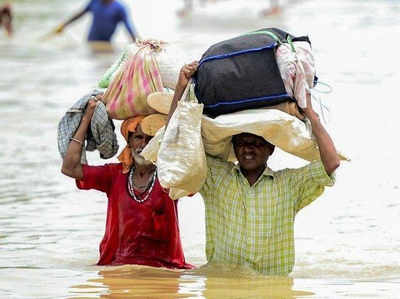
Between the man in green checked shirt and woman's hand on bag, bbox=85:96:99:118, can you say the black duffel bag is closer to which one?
the man in green checked shirt

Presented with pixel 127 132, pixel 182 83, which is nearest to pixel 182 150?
pixel 182 83

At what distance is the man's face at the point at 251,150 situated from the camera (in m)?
5.77

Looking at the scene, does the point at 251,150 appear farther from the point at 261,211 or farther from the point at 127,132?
the point at 127,132

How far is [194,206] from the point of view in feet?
29.9

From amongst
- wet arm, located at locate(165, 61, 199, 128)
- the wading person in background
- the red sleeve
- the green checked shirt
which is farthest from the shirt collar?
the wading person in background

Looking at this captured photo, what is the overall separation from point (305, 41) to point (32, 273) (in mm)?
1768

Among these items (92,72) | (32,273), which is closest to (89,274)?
(32,273)

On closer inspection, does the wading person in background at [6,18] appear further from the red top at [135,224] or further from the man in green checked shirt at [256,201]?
the man in green checked shirt at [256,201]

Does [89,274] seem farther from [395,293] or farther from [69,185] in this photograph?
[69,185]

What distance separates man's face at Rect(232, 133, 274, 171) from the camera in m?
5.77

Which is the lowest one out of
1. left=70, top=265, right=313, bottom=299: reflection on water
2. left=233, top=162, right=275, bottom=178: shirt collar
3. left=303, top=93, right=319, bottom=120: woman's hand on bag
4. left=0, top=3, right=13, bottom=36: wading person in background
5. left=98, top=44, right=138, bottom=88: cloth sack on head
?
left=0, top=3, right=13, bottom=36: wading person in background

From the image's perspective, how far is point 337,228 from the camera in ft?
27.8

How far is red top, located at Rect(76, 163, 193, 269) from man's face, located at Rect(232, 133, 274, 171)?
62 centimetres

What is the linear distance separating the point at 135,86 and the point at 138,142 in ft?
0.97
